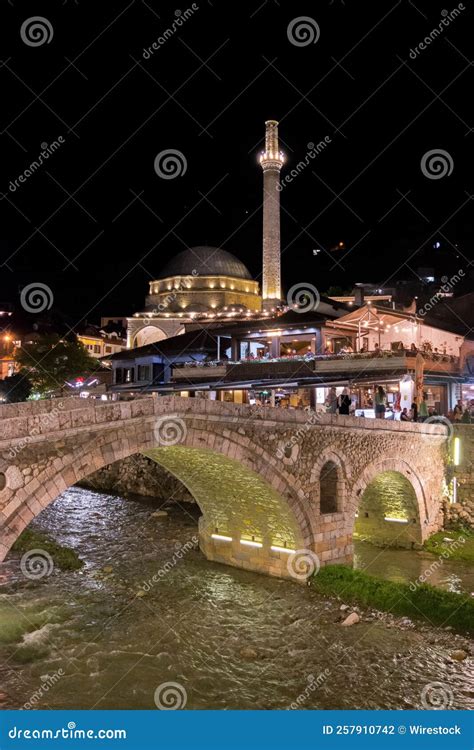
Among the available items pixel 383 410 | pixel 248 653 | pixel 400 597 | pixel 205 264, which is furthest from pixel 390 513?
pixel 205 264

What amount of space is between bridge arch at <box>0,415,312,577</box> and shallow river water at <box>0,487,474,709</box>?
0.80 metres

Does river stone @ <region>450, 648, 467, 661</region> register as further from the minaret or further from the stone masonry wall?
the minaret

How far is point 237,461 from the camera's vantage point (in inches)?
533

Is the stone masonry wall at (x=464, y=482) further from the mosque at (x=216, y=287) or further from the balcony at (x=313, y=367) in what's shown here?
the mosque at (x=216, y=287)

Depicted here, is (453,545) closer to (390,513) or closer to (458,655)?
(390,513)

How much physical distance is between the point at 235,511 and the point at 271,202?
1089 inches

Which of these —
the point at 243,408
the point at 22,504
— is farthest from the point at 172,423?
the point at 22,504

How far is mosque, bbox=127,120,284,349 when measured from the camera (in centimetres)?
3959

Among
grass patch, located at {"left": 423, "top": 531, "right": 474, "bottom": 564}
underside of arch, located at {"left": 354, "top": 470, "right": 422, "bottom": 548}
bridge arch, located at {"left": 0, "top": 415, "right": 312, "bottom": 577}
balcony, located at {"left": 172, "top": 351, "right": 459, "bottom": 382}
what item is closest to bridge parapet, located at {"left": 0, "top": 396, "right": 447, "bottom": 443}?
bridge arch, located at {"left": 0, "top": 415, "right": 312, "bottom": 577}

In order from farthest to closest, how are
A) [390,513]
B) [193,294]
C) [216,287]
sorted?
[216,287] → [193,294] → [390,513]

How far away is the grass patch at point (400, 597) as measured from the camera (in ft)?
43.0

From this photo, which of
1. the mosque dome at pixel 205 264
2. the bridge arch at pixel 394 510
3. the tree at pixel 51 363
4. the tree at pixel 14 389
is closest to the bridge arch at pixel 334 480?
the bridge arch at pixel 394 510

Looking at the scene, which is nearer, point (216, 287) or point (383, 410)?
point (383, 410)

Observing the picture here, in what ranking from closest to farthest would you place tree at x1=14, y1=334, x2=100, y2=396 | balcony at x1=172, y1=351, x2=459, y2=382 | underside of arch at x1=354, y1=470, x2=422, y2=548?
underside of arch at x1=354, y1=470, x2=422, y2=548, balcony at x1=172, y1=351, x2=459, y2=382, tree at x1=14, y1=334, x2=100, y2=396
